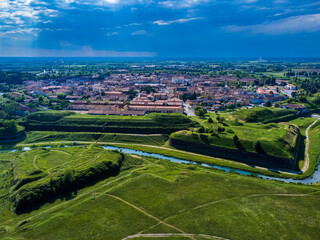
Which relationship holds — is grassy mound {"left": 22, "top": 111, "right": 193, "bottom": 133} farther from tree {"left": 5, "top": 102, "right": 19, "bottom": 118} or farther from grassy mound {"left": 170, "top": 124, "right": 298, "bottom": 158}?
tree {"left": 5, "top": 102, "right": 19, "bottom": 118}

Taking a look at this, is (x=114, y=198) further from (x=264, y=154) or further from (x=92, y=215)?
(x=264, y=154)

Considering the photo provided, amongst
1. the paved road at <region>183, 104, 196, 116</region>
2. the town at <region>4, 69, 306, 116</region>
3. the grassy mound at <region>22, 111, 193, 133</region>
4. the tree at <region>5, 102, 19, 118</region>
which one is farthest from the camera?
the town at <region>4, 69, 306, 116</region>

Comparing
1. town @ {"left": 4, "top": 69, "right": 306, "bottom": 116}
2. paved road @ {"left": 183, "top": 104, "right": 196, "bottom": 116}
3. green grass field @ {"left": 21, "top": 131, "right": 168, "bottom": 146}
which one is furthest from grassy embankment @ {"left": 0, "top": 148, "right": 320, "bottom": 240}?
town @ {"left": 4, "top": 69, "right": 306, "bottom": 116}

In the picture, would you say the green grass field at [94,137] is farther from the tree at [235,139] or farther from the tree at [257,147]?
the tree at [257,147]

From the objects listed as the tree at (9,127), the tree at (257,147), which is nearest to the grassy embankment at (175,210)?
the tree at (257,147)

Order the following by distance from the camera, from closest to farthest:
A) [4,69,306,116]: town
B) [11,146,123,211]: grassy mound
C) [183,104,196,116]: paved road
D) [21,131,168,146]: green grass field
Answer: [11,146,123,211]: grassy mound → [21,131,168,146]: green grass field → [183,104,196,116]: paved road → [4,69,306,116]: town

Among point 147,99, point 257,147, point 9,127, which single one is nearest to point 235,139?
Result: point 257,147

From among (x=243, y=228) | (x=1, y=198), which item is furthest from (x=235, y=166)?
(x=1, y=198)
